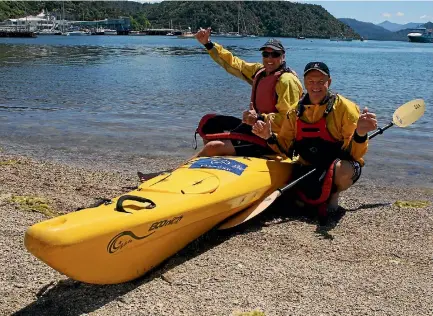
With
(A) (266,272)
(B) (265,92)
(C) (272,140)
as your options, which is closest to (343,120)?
(C) (272,140)

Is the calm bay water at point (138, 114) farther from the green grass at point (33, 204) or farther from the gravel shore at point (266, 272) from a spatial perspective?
the gravel shore at point (266, 272)

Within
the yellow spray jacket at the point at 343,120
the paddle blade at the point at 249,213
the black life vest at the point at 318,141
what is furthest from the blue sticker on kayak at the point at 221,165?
the yellow spray jacket at the point at 343,120

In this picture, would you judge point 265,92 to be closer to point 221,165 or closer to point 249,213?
point 221,165

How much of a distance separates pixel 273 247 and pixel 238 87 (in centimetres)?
1656

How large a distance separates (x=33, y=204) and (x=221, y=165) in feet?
6.47

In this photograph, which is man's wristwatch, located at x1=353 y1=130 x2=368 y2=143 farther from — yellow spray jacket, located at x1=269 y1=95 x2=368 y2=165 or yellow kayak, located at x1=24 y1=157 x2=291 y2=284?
yellow kayak, located at x1=24 y1=157 x2=291 y2=284

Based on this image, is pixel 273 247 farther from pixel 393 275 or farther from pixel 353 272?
pixel 393 275

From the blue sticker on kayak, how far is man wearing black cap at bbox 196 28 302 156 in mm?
504

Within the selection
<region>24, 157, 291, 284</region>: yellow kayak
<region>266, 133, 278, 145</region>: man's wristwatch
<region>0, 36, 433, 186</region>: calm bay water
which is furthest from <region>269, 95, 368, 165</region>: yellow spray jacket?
<region>0, 36, 433, 186</region>: calm bay water

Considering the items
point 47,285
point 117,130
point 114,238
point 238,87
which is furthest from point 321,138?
point 238,87

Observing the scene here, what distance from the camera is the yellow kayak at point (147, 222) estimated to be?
299 centimetres

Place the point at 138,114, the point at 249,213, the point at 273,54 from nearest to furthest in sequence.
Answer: the point at 249,213, the point at 273,54, the point at 138,114

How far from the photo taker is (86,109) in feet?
44.8

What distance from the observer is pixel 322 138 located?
4934mm
